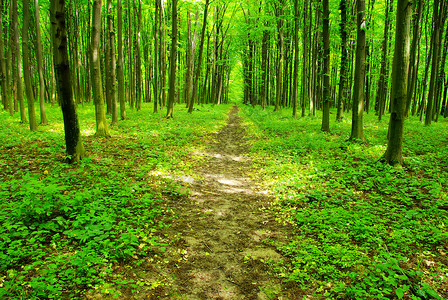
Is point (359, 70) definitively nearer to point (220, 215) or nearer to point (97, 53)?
point (220, 215)

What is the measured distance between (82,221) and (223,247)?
7.76ft

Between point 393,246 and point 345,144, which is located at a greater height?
point 345,144

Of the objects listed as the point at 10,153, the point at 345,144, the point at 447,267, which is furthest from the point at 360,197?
the point at 10,153

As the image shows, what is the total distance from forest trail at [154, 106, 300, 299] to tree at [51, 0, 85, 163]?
3677 mm

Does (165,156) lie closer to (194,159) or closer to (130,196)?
(194,159)

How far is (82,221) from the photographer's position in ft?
13.1

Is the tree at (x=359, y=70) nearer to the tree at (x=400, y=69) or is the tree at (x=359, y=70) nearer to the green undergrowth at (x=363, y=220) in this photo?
the green undergrowth at (x=363, y=220)

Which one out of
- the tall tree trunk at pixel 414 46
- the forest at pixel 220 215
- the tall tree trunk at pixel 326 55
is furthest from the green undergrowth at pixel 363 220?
the tall tree trunk at pixel 414 46

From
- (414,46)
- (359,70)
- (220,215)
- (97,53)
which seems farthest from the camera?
(414,46)

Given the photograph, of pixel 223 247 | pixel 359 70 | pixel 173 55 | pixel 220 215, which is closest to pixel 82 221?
pixel 223 247

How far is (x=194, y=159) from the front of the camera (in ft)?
30.9

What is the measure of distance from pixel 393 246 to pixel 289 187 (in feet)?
10.2

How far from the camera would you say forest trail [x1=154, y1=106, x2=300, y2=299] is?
3.22 metres

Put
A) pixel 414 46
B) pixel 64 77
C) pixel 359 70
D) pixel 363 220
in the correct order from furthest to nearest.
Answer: pixel 414 46
pixel 359 70
pixel 64 77
pixel 363 220
